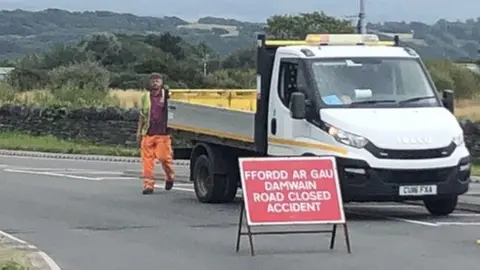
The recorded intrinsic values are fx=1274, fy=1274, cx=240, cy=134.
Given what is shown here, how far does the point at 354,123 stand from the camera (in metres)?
16.3

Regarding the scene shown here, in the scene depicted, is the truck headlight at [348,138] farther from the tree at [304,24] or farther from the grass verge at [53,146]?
the tree at [304,24]

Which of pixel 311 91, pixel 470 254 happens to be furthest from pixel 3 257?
pixel 311 91

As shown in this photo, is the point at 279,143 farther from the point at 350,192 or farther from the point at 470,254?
the point at 470,254

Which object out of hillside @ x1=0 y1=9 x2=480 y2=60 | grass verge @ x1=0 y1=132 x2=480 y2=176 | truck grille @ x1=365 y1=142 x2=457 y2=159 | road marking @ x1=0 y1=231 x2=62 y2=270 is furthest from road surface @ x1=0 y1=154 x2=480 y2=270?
hillside @ x1=0 y1=9 x2=480 y2=60

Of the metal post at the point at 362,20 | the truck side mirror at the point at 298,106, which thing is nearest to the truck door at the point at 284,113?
the truck side mirror at the point at 298,106

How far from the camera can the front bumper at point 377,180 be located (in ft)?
52.7

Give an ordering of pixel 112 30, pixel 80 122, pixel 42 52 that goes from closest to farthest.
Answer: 1. pixel 80 122
2. pixel 42 52
3. pixel 112 30

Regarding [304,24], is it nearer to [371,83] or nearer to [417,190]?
A: [371,83]

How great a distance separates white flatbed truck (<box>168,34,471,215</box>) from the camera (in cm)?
1611

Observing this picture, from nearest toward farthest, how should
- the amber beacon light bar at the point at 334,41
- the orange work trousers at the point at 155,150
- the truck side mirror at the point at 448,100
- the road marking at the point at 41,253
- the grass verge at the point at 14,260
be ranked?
the grass verge at the point at 14,260 < the road marking at the point at 41,253 < the truck side mirror at the point at 448,100 < the amber beacon light bar at the point at 334,41 < the orange work trousers at the point at 155,150

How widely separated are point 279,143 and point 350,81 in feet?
4.24

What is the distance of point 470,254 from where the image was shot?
43.5 ft

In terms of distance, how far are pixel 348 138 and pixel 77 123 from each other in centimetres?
2493

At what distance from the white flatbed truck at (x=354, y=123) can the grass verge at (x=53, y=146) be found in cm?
1598
